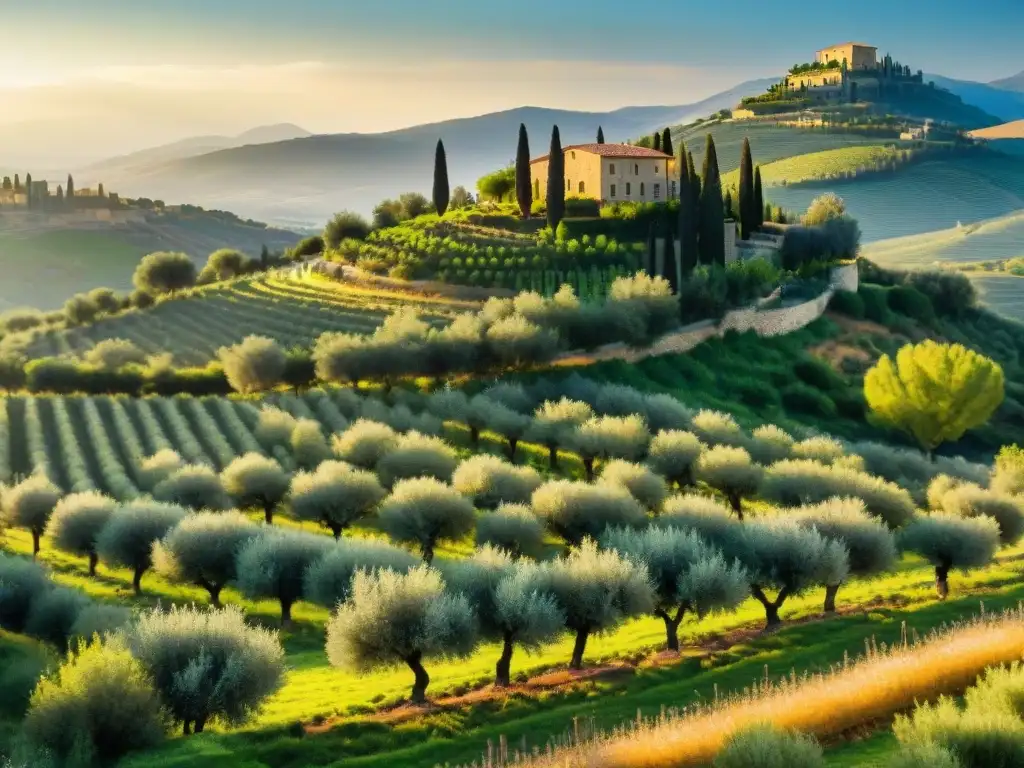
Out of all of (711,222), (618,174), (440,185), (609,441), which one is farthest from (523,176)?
(609,441)

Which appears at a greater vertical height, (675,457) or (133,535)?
(675,457)

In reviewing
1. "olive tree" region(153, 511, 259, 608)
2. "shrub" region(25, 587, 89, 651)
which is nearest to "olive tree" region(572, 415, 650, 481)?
"olive tree" region(153, 511, 259, 608)

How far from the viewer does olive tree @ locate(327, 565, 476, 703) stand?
26359 millimetres

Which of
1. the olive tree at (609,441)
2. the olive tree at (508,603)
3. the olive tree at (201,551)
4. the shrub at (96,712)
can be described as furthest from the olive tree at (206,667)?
the olive tree at (609,441)

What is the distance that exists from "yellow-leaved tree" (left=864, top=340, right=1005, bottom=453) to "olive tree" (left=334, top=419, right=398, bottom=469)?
36083mm

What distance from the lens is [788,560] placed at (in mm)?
32781

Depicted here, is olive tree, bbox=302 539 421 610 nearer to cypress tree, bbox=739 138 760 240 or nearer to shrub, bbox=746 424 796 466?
shrub, bbox=746 424 796 466

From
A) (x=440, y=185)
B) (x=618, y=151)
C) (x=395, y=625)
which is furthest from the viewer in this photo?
(x=440, y=185)

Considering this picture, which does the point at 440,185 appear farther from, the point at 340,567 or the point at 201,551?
the point at 340,567

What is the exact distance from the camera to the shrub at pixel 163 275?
132 meters

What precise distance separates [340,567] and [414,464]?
16766 mm

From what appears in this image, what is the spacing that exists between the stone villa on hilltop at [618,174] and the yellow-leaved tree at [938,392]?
117 feet

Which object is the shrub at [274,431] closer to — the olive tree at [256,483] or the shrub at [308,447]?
the shrub at [308,447]

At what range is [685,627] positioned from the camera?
116ft
